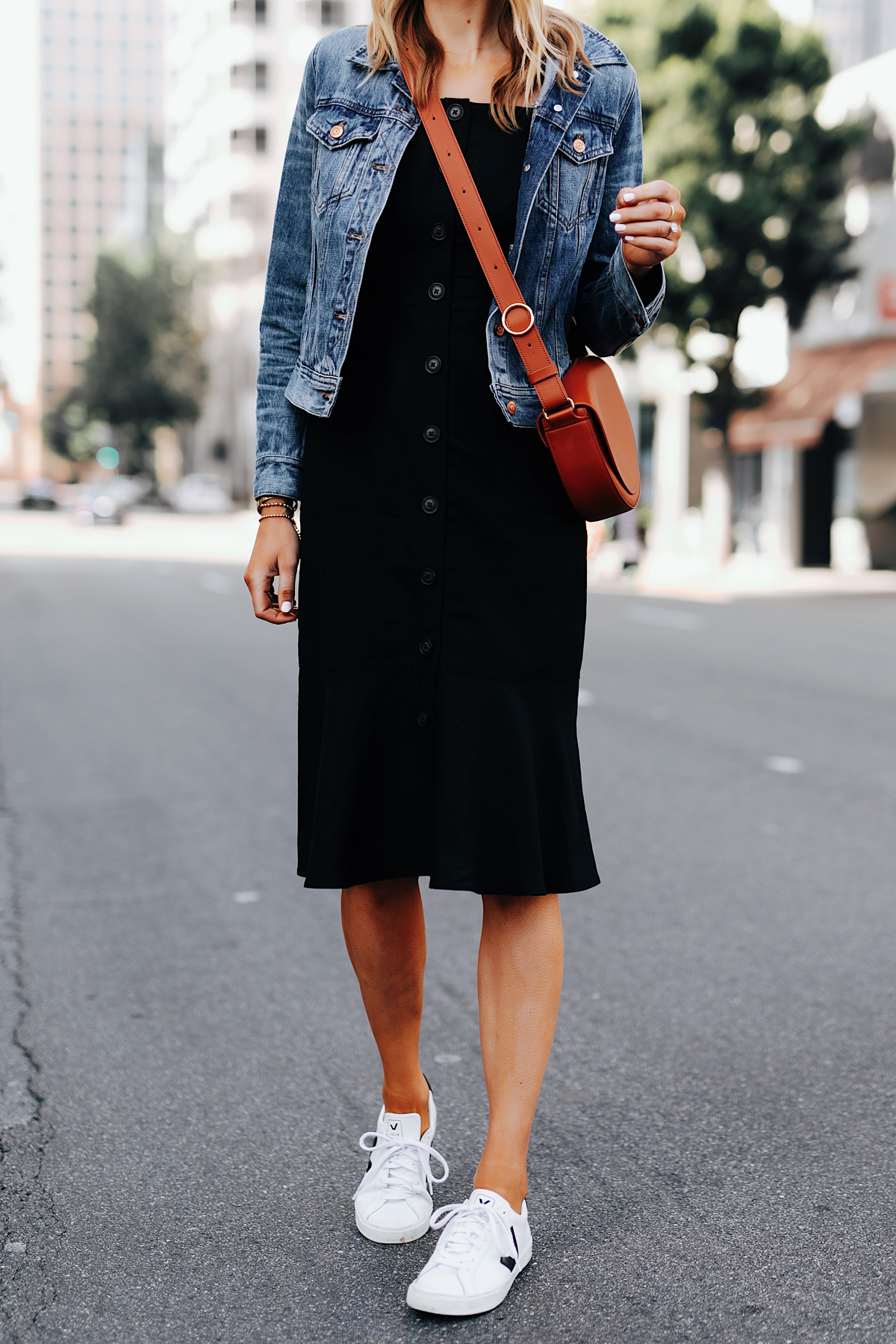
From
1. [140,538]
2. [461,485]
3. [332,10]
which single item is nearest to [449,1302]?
[461,485]

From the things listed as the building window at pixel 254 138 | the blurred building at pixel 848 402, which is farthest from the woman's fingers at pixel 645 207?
the building window at pixel 254 138

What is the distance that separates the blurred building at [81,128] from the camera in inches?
5802

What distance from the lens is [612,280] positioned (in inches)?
86.8

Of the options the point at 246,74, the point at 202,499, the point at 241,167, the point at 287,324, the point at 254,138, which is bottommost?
the point at 287,324

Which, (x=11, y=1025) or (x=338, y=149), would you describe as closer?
(x=338, y=149)

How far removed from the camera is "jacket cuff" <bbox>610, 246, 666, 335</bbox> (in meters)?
2.17

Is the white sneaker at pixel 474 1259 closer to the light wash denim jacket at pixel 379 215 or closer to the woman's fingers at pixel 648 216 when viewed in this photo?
the light wash denim jacket at pixel 379 215

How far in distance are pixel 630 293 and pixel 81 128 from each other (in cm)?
16309

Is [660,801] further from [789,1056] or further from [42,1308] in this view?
[42,1308]

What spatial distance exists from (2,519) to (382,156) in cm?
4972

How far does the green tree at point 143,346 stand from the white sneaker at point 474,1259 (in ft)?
195

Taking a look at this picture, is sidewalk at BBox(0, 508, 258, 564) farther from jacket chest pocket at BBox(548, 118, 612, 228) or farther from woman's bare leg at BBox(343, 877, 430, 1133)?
jacket chest pocket at BBox(548, 118, 612, 228)

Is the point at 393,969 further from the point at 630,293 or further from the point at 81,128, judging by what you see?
the point at 81,128

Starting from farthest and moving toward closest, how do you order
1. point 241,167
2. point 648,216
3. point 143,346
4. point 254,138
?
point 254,138 → point 241,167 → point 143,346 → point 648,216
